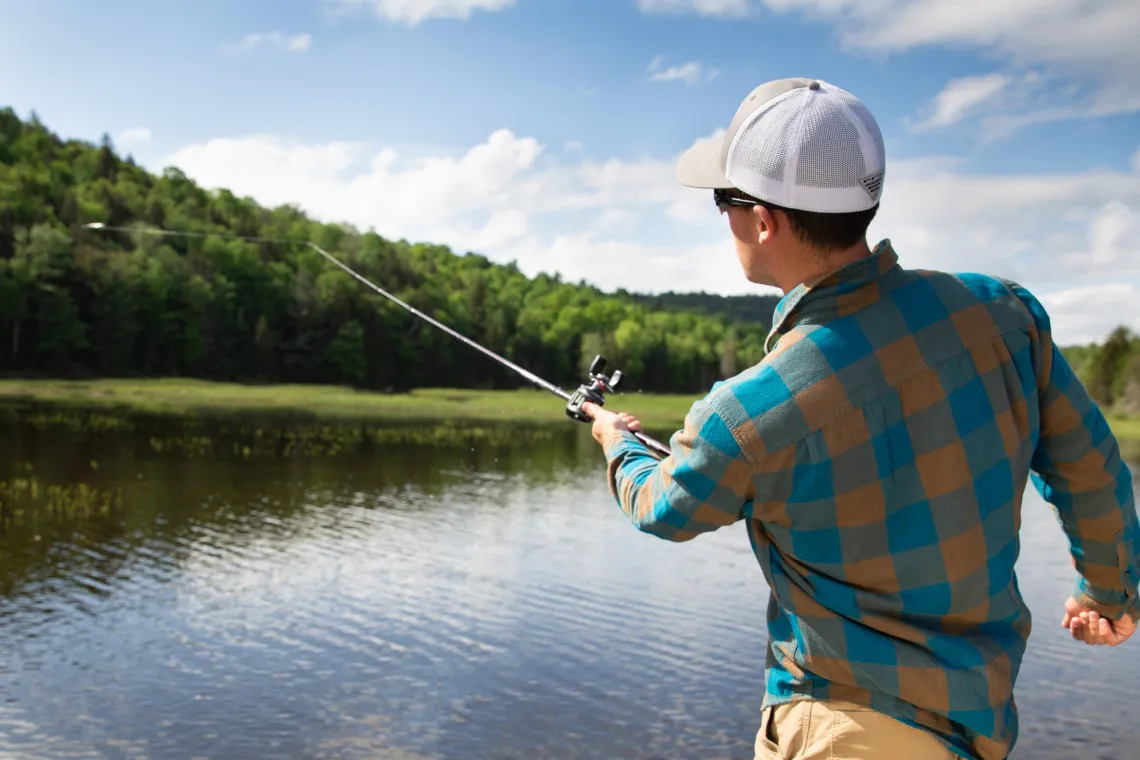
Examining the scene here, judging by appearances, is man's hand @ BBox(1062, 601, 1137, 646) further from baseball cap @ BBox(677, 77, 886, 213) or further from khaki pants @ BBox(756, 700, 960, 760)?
baseball cap @ BBox(677, 77, 886, 213)

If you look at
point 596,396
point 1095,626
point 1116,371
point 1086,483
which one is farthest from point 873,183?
point 1116,371

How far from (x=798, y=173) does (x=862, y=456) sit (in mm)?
516

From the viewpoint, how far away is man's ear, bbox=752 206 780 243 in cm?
206

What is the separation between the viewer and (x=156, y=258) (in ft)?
282

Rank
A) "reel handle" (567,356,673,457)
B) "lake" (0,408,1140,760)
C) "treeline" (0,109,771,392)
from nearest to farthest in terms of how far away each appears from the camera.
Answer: "reel handle" (567,356,673,457), "lake" (0,408,1140,760), "treeline" (0,109,771,392)

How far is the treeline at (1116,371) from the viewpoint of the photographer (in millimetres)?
84938

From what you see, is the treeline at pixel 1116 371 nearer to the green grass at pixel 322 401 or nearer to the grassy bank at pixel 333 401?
the grassy bank at pixel 333 401

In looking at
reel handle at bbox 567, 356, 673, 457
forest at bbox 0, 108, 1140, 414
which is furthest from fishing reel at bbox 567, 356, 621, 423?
forest at bbox 0, 108, 1140, 414

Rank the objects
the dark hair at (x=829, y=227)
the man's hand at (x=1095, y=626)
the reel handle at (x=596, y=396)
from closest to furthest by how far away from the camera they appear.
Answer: the dark hair at (x=829, y=227) → the man's hand at (x=1095, y=626) → the reel handle at (x=596, y=396)

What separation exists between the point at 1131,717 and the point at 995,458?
11.2 m

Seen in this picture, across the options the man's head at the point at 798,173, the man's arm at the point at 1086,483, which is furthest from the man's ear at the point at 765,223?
the man's arm at the point at 1086,483

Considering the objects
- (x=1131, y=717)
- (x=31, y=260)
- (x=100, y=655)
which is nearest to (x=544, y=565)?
(x=100, y=655)

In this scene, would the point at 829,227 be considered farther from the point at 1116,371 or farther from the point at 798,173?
the point at 1116,371

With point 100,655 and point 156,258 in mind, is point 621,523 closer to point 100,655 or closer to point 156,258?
point 100,655
